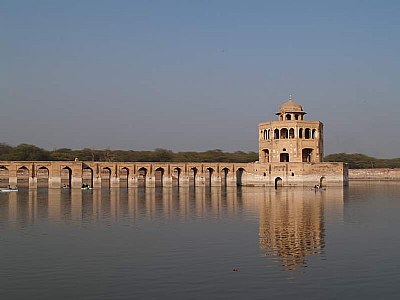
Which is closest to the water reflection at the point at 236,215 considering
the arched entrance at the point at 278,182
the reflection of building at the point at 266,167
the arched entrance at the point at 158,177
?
the reflection of building at the point at 266,167

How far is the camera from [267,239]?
58.7 ft

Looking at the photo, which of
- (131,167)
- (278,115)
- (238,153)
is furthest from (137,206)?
(238,153)

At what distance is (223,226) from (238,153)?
7592 centimetres

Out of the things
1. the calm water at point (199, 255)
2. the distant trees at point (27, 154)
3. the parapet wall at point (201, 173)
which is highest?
the distant trees at point (27, 154)

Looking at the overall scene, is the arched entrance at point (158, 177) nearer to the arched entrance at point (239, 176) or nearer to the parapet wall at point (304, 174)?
the arched entrance at point (239, 176)

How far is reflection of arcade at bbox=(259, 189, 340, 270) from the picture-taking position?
15109 millimetres

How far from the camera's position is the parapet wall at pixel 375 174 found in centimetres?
8253

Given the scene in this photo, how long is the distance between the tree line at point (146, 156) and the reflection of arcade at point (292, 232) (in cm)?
4535

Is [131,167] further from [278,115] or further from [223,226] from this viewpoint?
[223,226]

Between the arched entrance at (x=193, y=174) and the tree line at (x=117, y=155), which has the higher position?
the tree line at (x=117, y=155)

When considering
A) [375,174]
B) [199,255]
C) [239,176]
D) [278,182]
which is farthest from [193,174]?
[199,255]

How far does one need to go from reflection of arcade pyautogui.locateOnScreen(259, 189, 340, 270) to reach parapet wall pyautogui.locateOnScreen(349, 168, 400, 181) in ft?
186

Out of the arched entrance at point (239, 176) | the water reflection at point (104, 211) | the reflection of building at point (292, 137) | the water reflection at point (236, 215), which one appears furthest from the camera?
the arched entrance at point (239, 176)

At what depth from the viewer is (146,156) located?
83.8m
